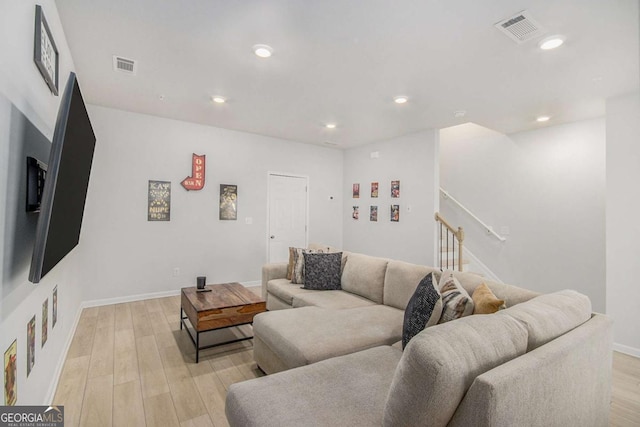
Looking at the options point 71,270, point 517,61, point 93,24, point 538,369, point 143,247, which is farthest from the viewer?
point 143,247

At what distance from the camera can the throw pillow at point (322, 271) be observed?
132 inches

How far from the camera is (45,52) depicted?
1703 mm

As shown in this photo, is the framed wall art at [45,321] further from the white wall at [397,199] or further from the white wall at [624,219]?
the white wall at [624,219]

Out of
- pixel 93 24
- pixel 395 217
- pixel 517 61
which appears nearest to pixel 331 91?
pixel 517 61

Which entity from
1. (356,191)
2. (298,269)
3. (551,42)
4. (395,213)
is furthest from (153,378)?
(356,191)

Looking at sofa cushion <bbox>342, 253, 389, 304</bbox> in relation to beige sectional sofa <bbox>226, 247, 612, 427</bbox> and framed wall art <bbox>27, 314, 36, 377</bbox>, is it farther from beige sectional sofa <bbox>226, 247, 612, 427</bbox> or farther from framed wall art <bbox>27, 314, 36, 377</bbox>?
framed wall art <bbox>27, 314, 36, 377</bbox>

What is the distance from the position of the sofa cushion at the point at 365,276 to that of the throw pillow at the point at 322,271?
0.10m

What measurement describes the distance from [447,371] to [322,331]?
1313 mm

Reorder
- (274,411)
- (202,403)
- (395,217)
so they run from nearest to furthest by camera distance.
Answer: (274,411)
(202,403)
(395,217)

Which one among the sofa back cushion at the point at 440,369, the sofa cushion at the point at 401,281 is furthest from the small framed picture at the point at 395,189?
the sofa back cushion at the point at 440,369

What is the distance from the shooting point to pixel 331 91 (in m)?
3.39

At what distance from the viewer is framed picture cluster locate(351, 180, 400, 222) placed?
17.4 feet

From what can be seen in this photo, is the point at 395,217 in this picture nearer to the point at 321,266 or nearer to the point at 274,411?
the point at 321,266

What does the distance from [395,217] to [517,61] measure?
305 centimetres
